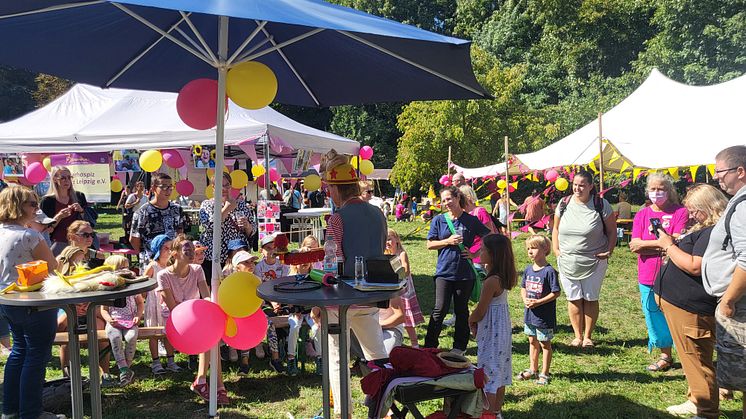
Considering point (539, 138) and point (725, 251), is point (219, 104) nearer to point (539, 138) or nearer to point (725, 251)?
point (725, 251)

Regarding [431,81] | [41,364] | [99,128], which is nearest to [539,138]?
[99,128]

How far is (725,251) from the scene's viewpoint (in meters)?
3.25

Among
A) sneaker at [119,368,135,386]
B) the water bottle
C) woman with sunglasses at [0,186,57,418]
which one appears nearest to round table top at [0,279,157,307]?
woman with sunglasses at [0,186,57,418]

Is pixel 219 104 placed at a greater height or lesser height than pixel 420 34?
lesser

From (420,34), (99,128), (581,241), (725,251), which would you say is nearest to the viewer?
(420,34)

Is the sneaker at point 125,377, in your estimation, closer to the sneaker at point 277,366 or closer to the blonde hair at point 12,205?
the sneaker at point 277,366

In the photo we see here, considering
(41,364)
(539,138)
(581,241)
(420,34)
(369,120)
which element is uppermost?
(369,120)

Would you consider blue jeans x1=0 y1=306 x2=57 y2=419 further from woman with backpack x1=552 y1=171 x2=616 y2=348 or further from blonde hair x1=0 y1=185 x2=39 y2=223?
woman with backpack x1=552 y1=171 x2=616 y2=348

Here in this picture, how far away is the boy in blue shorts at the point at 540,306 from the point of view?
4.63 metres

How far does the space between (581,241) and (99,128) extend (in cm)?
712

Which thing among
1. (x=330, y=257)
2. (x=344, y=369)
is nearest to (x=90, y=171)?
(x=330, y=257)

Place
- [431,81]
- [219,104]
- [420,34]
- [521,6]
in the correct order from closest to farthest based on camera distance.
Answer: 1. [420,34]
2. [219,104]
3. [431,81]
4. [521,6]

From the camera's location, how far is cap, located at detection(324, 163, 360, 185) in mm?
3434

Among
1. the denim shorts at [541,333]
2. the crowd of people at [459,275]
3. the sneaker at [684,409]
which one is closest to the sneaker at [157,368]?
the crowd of people at [459,275]
